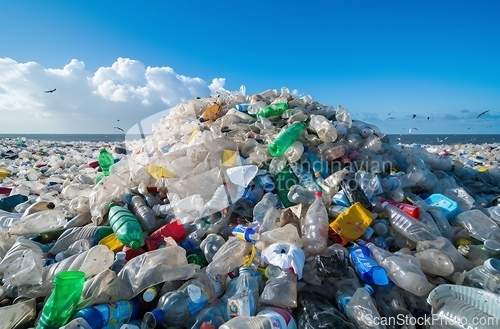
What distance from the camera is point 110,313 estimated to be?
5.03 feet

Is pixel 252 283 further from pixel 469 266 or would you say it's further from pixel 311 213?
pixel 469 266

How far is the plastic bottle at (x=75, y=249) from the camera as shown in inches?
82.6

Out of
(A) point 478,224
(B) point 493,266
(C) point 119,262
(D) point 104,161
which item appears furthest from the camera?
(D) point 104,161

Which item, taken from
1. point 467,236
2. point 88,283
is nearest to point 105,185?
point 88,283

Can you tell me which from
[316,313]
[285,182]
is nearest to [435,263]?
[316,313]

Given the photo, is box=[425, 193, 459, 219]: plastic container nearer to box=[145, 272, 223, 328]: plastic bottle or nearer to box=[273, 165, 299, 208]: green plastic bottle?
box=[273, 165, 299, 208]: green plastic bottle

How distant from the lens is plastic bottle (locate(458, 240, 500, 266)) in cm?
197

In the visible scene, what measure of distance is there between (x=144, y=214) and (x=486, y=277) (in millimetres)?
2586

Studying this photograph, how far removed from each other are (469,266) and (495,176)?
3.04 m

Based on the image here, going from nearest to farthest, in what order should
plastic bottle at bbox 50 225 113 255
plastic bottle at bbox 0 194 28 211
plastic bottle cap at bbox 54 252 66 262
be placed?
1. plastic bottle cap at bbox 54 252 66 262
2. plastic bottle at bbox 50 225 113 255
3. plastic bottle at bbox 0 194 28 211

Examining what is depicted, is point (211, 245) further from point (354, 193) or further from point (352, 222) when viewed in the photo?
point (354, 193)

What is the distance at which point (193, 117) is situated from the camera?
4.57 meters

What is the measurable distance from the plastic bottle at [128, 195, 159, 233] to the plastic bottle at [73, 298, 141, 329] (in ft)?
2.85

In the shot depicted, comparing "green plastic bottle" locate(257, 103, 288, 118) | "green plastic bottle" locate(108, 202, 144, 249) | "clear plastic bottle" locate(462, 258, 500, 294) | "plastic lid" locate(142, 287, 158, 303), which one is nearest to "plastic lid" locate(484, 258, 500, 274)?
"clear plastic bottle" locate(462, 258, 500, 294)
